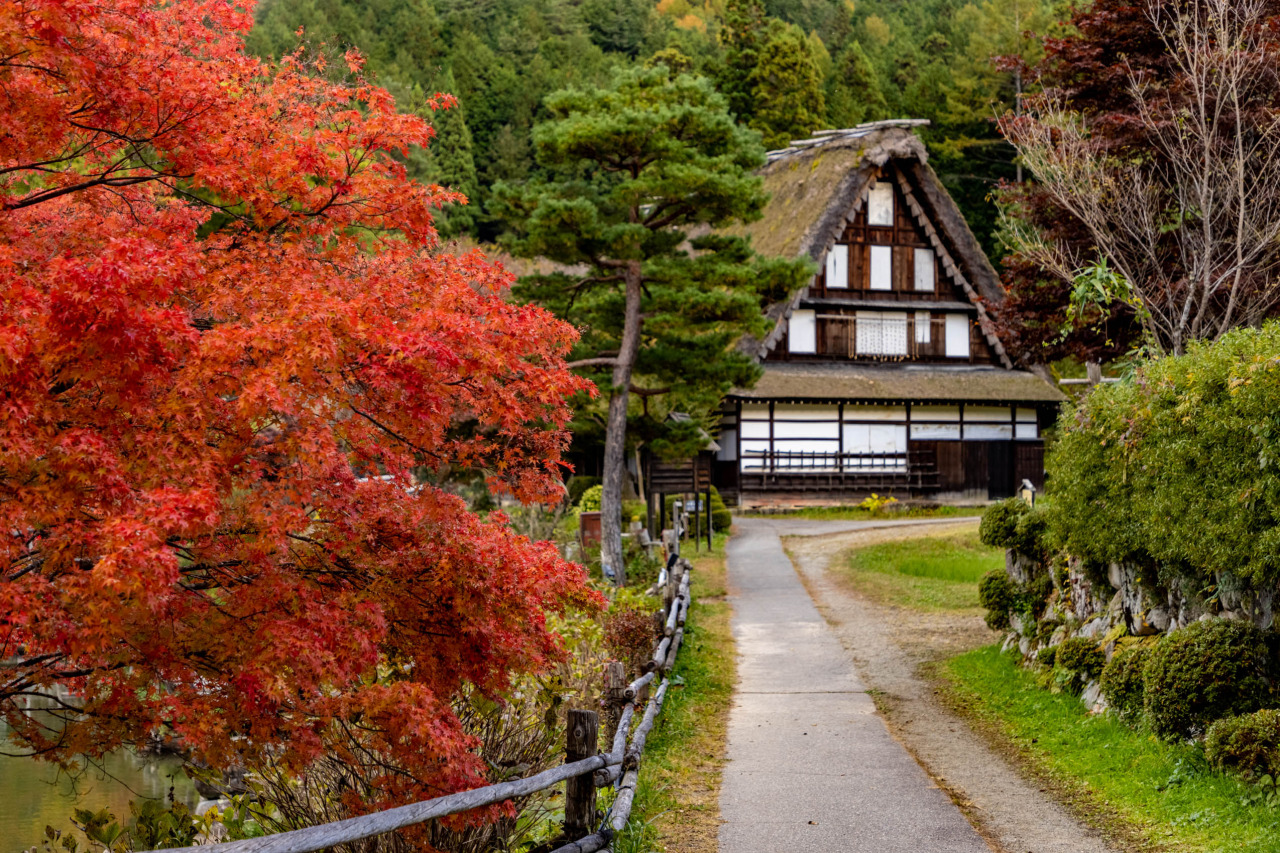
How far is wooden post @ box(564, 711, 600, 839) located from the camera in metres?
6.27

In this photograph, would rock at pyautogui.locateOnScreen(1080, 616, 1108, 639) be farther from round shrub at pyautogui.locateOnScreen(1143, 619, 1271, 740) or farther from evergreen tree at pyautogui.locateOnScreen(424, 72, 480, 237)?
evergreen tree at pyautogui.locateOnScreen(424, 72, 480, 237)

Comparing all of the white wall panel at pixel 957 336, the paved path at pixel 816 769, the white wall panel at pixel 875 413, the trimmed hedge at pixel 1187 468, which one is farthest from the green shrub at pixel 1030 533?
the white wall panel at pixel 957 336

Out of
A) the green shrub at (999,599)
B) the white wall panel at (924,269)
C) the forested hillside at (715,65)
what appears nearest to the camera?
the green shrub at (999,599)

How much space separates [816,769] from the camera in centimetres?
879

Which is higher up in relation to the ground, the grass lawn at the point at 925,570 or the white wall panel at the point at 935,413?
the white wall panel at the point at 935,413

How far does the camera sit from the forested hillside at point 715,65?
49.1 metres

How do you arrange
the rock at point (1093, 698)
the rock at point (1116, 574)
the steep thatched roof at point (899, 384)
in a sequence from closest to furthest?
the rock at point (1093, 698) < the rock at point (1116, 574) < the steep thatched roof at point (899, 384)

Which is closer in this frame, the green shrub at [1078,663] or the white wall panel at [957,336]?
the green shrub at [1078,663]

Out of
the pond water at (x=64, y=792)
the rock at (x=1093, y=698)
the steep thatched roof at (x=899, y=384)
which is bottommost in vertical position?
the pond water at (x=64, y=792)

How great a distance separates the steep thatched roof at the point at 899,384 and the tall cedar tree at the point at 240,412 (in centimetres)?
2487

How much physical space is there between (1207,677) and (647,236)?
12.6 meters

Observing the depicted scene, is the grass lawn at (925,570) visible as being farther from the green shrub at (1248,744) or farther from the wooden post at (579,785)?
the wooden post at (579,785)

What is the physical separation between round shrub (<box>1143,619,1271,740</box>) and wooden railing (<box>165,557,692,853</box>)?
11.9 ft

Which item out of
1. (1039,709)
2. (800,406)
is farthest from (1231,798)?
(800,406)
